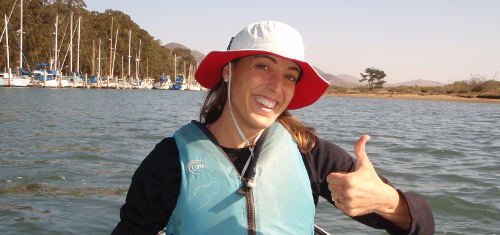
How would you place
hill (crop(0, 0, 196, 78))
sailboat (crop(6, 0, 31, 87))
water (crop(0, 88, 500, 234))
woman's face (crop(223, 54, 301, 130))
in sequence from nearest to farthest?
woman's face (crop(223, 54, 301, 130)), water (crop(0, 88, 500, 234)), sailboat (crop(6, 0, 31, 87)), hill (crop(0, 0, 196, 78))

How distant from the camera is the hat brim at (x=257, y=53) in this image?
8.31ft

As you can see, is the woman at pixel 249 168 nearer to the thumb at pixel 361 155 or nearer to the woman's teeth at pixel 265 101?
the woman's teeth at pixel 265 101

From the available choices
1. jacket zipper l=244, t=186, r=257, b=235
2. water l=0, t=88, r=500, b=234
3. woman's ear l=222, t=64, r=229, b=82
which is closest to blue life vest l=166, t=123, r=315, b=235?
jacket zipper l=244, t=186, r=257, b=235

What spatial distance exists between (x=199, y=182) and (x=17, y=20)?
218ft

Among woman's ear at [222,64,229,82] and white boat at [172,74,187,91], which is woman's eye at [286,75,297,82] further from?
white boat at [172,74,187,91]

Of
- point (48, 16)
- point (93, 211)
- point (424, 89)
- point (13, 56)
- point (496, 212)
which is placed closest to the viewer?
point (93, 211)

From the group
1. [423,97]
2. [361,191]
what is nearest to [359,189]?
[361,191]

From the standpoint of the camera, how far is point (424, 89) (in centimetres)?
7600

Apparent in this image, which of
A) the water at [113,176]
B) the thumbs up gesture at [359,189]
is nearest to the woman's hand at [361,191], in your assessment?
the thumbs up gesture at [359,189]

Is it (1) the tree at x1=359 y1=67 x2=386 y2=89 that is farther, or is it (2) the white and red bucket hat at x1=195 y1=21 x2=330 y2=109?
(1) the tree at x1=359 y1=67 x2=386 y2=89

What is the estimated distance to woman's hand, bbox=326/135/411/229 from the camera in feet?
6.10

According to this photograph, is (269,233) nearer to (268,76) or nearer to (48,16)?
(268,76)

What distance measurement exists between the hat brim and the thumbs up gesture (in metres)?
0.74

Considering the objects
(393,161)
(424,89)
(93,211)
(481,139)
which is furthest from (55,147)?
(424,89)
